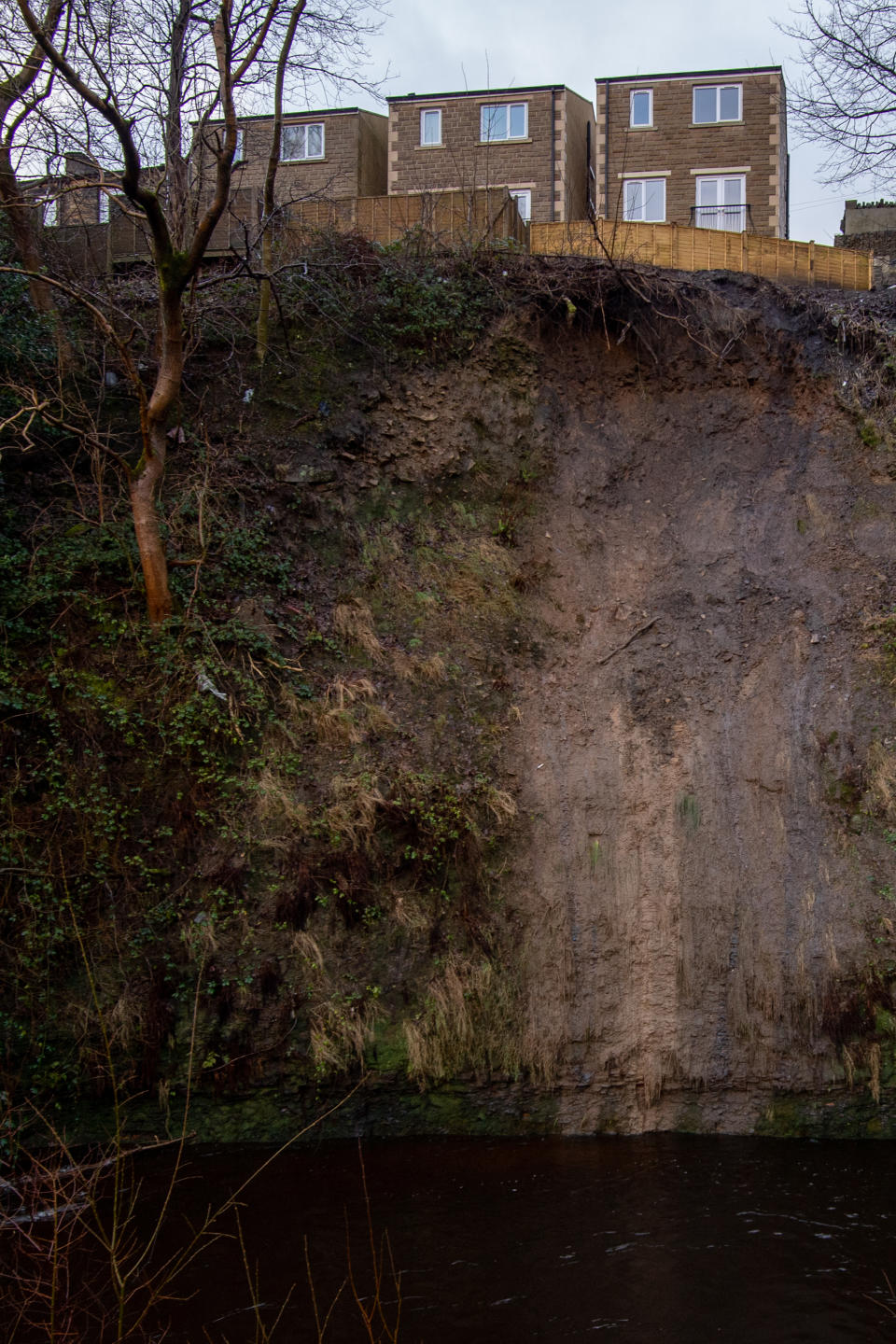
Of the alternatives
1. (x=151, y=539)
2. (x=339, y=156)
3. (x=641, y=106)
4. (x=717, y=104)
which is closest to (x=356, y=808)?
(x=151, y=539)

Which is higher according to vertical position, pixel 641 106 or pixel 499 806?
pixel 641 106

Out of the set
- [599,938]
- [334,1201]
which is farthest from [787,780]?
[334,1201]

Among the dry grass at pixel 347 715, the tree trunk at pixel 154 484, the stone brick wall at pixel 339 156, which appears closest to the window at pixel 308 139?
the stone brick wall at pixel 339 156

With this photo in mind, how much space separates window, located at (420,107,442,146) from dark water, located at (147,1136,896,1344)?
22.3 meters

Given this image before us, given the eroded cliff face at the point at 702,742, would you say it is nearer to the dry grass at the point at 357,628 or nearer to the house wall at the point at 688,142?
the dry grass at the point at 357,628

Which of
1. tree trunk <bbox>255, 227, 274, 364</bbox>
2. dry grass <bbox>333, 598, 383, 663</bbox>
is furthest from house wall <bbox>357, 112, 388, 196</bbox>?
dry grass <bbox>333, 598, 383, 663</bbox>

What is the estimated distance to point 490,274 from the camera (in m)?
14.8

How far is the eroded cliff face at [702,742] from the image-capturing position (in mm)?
9930

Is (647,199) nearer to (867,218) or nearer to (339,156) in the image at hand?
(867,218)

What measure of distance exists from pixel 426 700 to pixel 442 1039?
3.80 metres

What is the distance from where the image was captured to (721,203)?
23.4 m

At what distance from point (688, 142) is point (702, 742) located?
730 inches

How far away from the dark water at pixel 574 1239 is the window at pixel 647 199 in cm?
2121

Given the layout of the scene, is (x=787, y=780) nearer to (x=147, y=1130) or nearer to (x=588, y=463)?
(x=588, y=463)
